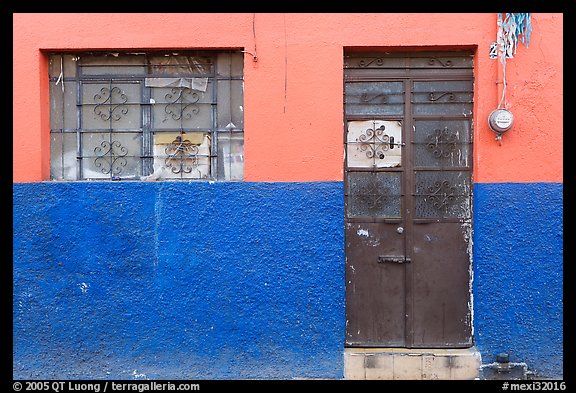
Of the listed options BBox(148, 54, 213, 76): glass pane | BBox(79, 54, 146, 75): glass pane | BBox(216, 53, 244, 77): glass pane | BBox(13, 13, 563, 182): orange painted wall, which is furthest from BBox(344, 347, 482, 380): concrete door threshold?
BBox(79, 54, 146, 75): glass pane

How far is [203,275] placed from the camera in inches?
198

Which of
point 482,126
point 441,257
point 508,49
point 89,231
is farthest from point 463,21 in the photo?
point 89,231

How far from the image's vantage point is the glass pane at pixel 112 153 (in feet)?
17.2

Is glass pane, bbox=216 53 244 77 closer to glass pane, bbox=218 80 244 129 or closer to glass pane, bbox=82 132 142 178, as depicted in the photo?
glass pane, bbox=218 80 244 129

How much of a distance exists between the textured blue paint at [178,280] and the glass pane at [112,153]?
225 mm

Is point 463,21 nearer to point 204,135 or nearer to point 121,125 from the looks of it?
point 204,135

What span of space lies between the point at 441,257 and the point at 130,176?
9.63 ft

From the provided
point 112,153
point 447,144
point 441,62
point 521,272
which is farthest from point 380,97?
point 112,153

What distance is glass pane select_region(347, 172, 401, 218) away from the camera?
519 cm

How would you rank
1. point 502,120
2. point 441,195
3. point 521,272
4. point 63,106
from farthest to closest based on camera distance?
1. point 63,106
2. point 441,195
3. point 521,272
4. point 502,120

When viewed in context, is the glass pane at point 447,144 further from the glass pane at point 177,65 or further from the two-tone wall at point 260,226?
the glass pane at point 177,65

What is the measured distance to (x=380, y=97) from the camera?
5.19 m

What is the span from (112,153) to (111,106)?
0.43m

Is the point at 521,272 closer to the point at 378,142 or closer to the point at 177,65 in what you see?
Result: the point at 378,142
